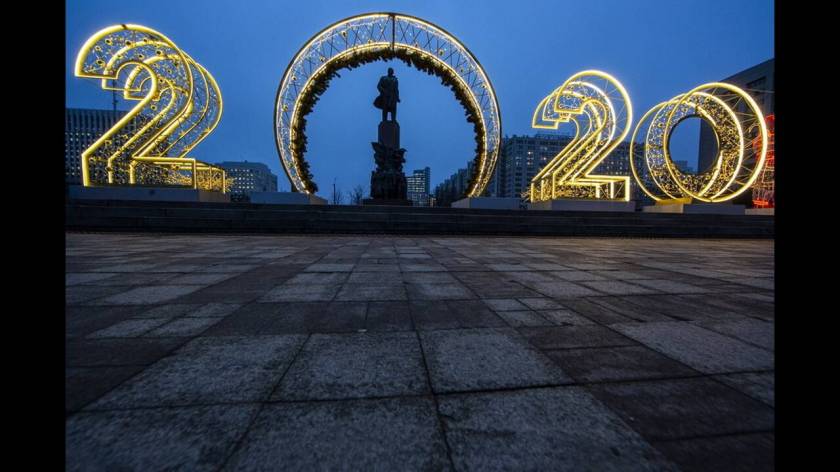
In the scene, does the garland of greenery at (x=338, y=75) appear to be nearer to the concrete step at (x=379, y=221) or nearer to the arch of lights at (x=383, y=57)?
the arch of lights at (x=383, y=57)

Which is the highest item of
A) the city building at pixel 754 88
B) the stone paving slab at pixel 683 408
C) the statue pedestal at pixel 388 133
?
the city building at pixel 754 88

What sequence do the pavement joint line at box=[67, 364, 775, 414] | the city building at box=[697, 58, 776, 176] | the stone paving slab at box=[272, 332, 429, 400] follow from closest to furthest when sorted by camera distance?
the pavement joint line at box=[67, 364, 775, 414]
the stone paving slab at box=[272, 332, 429, 400]
the city building at box=[697, 58, 776, 176]

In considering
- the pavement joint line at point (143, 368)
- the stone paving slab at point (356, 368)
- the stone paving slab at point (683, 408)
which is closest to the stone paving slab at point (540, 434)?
the stone paving slab at point (683, 408)

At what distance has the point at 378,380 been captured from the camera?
6.38 ft

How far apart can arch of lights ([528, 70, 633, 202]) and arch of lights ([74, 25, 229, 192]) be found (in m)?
21.6

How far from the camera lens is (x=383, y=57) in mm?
20219

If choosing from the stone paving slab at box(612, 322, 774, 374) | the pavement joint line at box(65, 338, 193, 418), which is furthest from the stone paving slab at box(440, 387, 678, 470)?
the pavement joint line at box(65, 338, 193, 418)

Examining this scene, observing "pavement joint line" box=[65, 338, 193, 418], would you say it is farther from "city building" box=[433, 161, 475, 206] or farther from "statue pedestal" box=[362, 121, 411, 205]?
"city building" box=[433, 161, 475, 206]

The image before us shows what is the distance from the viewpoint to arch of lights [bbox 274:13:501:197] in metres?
19.1

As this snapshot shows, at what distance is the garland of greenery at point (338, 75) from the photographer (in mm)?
19047

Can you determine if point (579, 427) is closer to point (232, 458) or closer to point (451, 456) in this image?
point (451, 456)

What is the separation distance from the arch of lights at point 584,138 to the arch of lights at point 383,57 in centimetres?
486

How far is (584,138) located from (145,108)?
1024 inches
